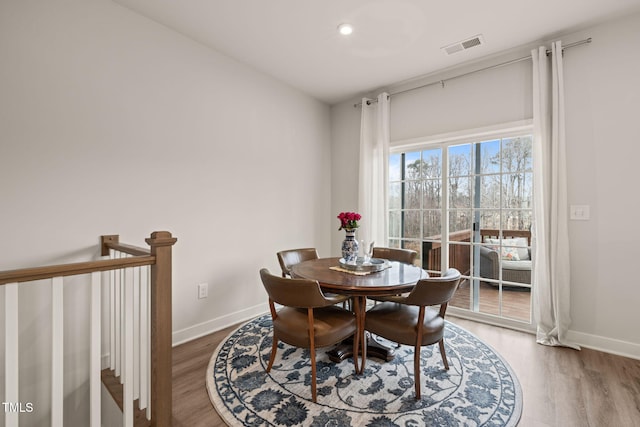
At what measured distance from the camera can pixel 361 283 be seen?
1.99 m

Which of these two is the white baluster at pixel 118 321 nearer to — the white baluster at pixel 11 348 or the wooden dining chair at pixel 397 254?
the white baluster at pixel 11 348

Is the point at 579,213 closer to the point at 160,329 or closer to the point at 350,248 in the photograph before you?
the point at 350,248

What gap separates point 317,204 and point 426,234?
60.5 inches

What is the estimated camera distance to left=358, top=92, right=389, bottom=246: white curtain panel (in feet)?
12.4

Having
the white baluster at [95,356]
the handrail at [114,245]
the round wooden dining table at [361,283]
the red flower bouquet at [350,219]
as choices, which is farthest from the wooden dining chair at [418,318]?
the handrail at [114,245]

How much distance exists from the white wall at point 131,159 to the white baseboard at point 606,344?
306 cm

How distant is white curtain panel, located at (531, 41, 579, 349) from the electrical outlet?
3.14 m

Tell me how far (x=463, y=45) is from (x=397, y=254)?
2.16 m

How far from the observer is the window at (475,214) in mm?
3000

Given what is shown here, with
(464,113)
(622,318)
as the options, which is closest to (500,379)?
(622,318)

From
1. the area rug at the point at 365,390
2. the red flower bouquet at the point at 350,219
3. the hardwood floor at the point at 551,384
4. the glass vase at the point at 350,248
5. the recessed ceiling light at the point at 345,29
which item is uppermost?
the recessed ceiling light at the point at 345,29

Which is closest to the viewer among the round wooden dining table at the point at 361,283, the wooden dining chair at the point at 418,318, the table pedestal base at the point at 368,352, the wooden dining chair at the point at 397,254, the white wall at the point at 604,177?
the wooden dining chair at the point at 418,318

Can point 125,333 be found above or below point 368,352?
above

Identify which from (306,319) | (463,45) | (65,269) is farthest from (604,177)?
(65,269)
